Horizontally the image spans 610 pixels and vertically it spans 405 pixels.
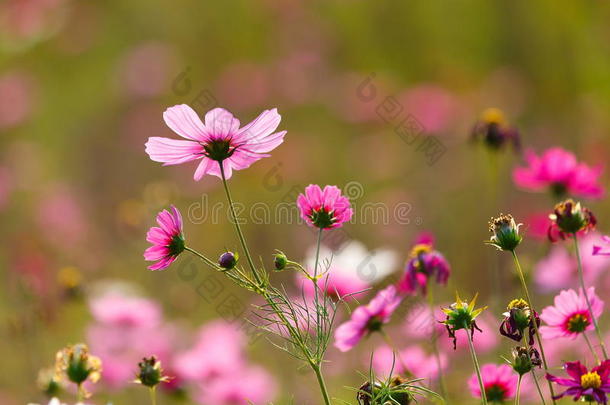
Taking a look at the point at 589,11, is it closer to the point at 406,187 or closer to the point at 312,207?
the point at 406,187

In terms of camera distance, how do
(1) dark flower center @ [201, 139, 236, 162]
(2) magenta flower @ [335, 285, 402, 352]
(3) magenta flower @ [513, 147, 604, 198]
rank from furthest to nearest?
(3) magenta flower @ [513, 147, 604, 198]
(2) magenta flower @ [335, 285, 402, 352]
(1) dark flower center @ [201, 139, 236, 162]

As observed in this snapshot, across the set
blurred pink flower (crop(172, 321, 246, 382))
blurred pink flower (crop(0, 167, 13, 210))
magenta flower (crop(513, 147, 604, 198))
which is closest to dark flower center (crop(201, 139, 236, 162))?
magenta flower (crop(513, 147, 604, 198))

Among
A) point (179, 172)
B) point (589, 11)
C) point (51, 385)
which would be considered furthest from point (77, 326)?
point (589, 11)

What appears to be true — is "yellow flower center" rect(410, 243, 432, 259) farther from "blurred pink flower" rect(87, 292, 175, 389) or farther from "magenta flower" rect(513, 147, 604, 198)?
"blurred pink flower" rect(87, 292, 175, 389)

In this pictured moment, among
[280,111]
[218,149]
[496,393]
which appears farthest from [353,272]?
[280,111]

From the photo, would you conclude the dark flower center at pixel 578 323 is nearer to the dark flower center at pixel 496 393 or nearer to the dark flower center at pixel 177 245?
the dark flower center at pixel 496 393

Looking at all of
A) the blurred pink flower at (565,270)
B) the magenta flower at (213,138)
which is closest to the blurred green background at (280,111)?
the blurred pink flower at (565,270)

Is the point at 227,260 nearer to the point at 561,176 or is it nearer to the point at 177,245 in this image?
the point at 177,245
